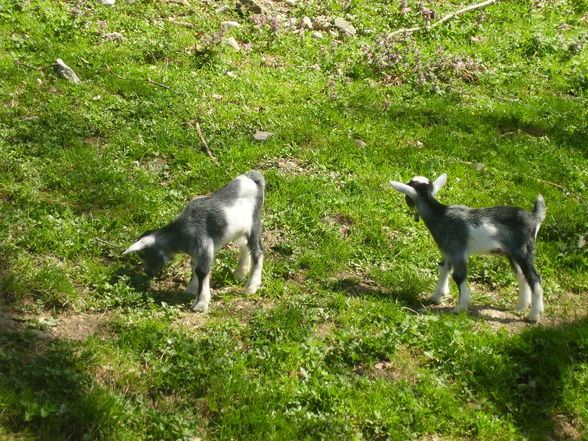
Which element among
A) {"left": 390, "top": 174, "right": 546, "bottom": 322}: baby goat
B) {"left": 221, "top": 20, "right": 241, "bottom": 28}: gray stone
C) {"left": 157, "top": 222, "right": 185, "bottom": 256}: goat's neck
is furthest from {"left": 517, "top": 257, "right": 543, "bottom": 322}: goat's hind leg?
{"left": 221, "top": 20, "right": 241, "bottom": 28}: gray stone

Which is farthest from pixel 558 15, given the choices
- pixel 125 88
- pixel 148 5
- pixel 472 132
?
pixel 125 88

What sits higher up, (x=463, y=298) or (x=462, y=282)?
(x=462, y=282)

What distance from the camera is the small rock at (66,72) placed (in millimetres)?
10398

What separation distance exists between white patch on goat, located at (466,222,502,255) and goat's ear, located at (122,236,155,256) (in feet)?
11.2

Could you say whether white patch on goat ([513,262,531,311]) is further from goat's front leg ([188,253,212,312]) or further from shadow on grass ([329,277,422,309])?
goat's front leg ([188,253,212,312])

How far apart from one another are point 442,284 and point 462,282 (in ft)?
1.29

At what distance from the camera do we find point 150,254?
6949mm

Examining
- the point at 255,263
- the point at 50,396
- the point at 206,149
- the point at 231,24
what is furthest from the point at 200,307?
the point at 231,24

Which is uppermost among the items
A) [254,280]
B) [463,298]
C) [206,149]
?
[463,298]

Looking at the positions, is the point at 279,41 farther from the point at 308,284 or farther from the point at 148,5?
the point at 308,284

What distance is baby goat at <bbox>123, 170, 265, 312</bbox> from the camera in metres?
6.84

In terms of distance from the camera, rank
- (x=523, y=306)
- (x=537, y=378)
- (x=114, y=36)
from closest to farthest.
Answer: (x=537, y=378) < (x=523, y=306) < (x=114, y=36)

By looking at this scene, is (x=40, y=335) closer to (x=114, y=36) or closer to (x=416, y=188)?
(x=416, y=188)

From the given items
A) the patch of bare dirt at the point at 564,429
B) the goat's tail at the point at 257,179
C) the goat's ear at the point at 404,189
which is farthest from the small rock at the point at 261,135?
the patch of bare dirt at the point at 564,429
